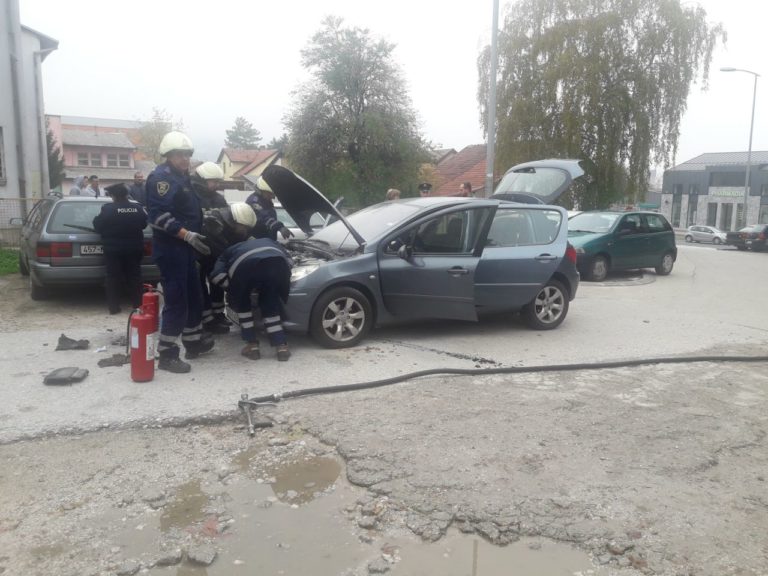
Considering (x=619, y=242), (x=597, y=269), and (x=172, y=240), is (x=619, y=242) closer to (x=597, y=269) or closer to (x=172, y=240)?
(x=597, y=269)

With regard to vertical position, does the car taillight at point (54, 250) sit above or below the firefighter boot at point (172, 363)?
above

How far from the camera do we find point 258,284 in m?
6.08

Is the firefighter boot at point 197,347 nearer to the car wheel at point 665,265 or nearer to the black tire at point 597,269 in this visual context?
the black tire at point 597,269

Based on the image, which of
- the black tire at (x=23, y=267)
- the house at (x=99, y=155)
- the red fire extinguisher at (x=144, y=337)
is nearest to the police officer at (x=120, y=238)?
the red fire extinguisher at (x=144, y=337)

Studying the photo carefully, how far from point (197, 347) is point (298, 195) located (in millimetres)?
2036

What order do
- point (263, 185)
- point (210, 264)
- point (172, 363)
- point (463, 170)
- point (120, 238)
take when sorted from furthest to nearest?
point (463, 170)
point (120, 238)
point (263, 185)
point (210, 264)
point (172, 363)

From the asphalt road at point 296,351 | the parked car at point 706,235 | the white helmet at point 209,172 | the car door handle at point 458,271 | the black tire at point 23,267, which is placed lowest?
the parked car at point 706,235

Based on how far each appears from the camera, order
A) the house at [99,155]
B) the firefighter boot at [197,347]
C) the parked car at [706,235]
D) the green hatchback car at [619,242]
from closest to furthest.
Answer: the firefighter boot at [197,347] → the green hatchback car at [619,242] → the parked car at [706,235] → the house at [99,155]

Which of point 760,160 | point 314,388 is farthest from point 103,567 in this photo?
point 760,160

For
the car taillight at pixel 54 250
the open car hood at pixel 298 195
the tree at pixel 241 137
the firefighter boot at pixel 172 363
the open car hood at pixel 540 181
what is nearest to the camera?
the firefighter boot at pixel 172 363

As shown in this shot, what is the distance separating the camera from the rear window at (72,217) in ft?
27.7

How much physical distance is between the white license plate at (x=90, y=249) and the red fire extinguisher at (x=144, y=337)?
3452 mm

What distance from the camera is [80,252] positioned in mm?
8391

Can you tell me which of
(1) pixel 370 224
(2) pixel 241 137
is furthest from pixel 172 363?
(2) pixel 241 137
